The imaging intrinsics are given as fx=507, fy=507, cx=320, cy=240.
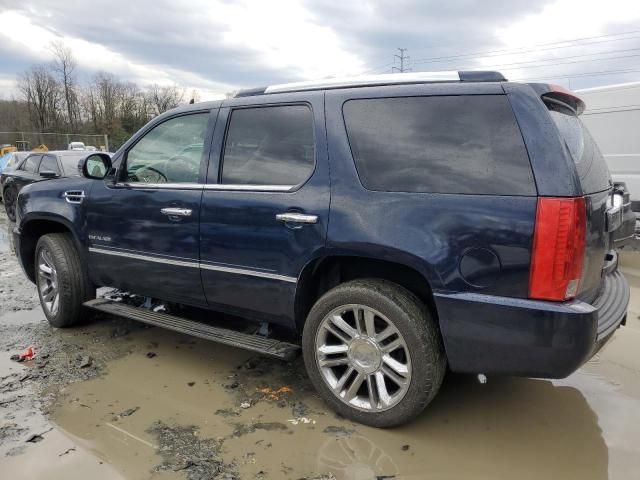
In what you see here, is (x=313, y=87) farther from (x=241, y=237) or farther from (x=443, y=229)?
(x=443, y=229)

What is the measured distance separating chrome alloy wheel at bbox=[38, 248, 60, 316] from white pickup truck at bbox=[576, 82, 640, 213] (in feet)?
24.2

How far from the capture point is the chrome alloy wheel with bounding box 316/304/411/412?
9.16 feet

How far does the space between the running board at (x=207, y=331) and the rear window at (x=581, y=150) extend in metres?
1.89

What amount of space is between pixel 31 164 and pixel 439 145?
37.6 feet

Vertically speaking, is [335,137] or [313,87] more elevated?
[313,87]

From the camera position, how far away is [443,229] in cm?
253

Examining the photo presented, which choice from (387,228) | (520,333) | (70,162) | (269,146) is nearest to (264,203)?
(269,146)

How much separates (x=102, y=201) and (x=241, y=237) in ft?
4.88

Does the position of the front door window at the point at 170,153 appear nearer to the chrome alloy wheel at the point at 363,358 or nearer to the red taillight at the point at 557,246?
the chrome alloy wheel at the point at 363,358

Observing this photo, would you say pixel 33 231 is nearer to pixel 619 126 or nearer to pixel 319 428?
pixel 319 428

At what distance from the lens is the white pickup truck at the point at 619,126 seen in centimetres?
751

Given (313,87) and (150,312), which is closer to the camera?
(313,87)

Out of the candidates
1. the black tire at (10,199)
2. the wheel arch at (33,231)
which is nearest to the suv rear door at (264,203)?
the wheel arch at (33,231)

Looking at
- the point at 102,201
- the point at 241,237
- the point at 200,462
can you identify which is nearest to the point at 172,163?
the point at 102,201
